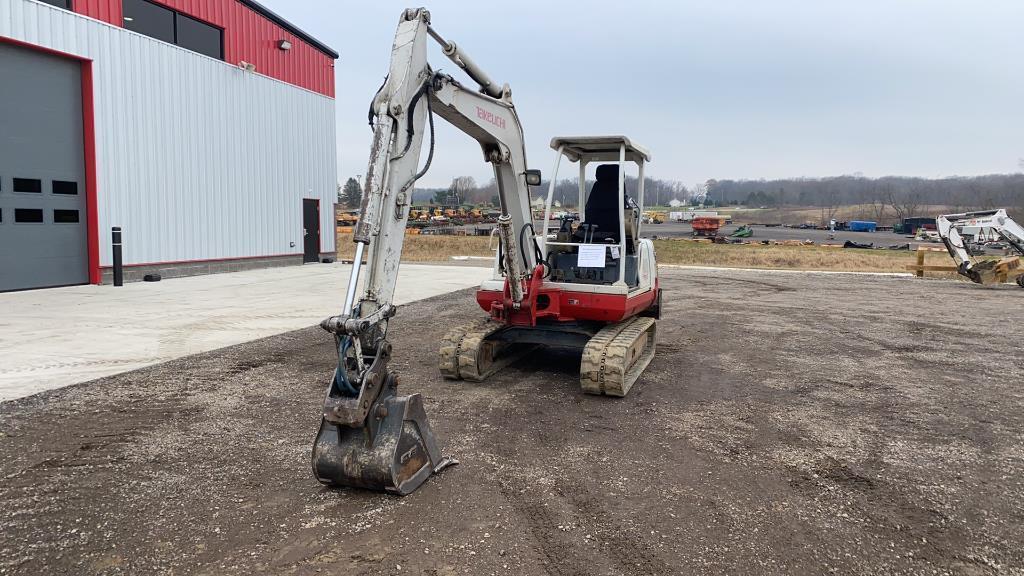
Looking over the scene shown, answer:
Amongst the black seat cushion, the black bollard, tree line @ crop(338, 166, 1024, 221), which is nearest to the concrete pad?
the black bollard

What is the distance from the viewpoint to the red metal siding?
1529cm

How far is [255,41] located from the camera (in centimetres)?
1991

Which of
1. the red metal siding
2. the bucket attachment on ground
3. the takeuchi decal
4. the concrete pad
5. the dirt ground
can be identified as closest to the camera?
the dirt ground

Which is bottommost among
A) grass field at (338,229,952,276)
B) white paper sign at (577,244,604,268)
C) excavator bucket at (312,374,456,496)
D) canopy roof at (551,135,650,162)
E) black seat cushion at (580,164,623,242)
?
excavator bucket at (312,374,456,496)

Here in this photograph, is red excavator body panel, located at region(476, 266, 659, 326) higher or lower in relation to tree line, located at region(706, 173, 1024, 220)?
lower

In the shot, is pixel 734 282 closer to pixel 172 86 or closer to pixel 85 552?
pixel 172 86

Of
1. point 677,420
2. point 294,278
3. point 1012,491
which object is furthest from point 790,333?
point 294,278

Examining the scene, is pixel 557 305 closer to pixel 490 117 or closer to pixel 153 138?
pixel 490 117

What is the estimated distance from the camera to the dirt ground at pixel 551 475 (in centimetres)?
356

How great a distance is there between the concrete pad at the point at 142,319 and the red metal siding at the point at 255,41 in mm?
6397

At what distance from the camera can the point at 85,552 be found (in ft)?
11.6

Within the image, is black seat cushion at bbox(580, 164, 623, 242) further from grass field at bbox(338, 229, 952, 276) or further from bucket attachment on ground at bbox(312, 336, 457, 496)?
grass field at bbox(338, 229, 952, 276)

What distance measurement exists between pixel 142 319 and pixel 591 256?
7639 mm

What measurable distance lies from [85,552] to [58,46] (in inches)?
565
